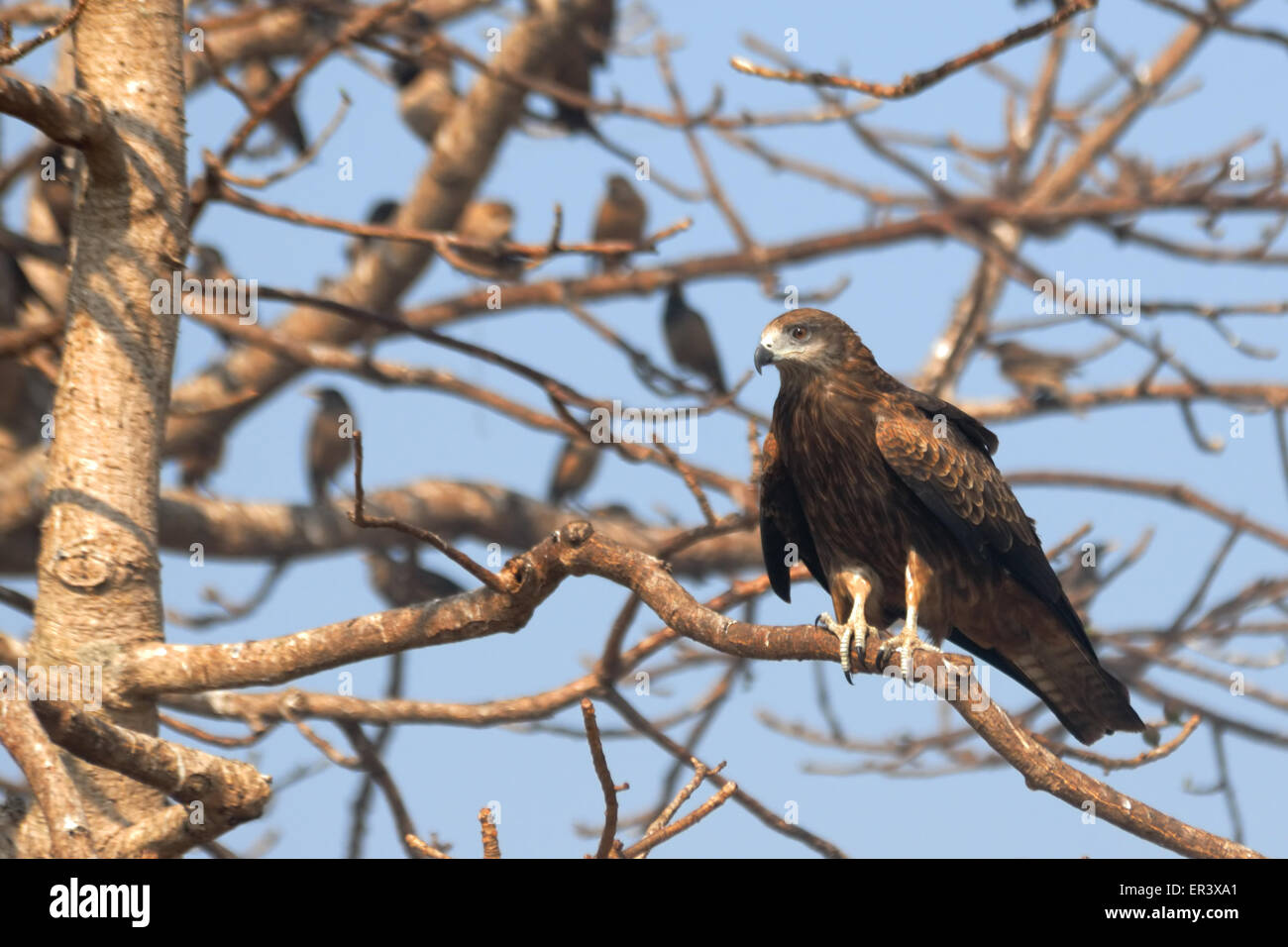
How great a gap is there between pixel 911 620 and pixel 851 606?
0.38 meters

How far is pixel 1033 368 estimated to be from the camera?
9891mm

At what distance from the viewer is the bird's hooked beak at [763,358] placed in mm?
5039

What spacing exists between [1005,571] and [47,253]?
399cm

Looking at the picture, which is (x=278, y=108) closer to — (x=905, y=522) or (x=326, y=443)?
(x=326, y=443)

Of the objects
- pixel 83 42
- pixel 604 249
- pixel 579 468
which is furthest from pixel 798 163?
pixel 83 42

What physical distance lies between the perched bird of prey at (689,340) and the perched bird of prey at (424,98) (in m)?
2.28

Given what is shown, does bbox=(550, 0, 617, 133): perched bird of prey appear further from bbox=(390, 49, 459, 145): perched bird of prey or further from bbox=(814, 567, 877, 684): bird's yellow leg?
bbox=(814, 567, 877, 684): bird's yellow leg

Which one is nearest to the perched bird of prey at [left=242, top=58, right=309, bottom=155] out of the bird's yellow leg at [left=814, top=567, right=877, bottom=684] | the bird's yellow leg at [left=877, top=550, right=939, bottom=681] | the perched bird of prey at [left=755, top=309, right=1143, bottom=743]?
the perched bird of prey at [left=755, top=309, right=1143, bottom=743]

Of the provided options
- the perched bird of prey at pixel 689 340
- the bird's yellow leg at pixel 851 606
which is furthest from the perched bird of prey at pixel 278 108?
the bird's yellow leg at pixel 851 606

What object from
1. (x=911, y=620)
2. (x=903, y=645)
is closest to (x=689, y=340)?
(x=911, y=620)

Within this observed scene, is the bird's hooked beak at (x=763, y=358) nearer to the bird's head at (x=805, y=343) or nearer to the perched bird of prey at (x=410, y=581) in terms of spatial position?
the bird's head at (x=805, y=343)

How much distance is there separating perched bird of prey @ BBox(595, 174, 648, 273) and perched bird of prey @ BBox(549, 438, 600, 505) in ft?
6.15

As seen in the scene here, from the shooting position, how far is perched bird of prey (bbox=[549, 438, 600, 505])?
11.2 meters
